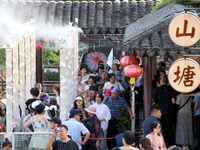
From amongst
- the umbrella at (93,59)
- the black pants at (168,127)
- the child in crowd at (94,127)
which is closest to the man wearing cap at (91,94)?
the child in crowd at (94,127)

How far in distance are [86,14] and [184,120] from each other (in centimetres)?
707

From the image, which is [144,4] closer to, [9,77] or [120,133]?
[120,133]

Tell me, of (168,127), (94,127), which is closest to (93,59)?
(168,127)

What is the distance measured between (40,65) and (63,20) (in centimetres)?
214

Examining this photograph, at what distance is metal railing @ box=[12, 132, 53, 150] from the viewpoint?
244 inches

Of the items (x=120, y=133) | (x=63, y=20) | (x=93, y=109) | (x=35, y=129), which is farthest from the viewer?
(x=63, y=20)

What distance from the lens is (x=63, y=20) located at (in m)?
12.8

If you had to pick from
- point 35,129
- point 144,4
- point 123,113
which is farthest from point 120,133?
point 144,4

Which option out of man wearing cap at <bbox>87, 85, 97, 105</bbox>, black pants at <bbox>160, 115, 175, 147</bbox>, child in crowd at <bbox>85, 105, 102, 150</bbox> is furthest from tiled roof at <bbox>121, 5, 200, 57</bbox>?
black pants at <bbox>160, 115, 175, 147</bbox>

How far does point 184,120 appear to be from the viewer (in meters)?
7.51

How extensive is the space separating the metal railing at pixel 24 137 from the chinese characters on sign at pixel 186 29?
10.3 ft

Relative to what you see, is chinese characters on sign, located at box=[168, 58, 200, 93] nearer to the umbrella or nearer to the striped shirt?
the striped shirt

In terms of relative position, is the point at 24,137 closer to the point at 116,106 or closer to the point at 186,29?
the point at 116,106

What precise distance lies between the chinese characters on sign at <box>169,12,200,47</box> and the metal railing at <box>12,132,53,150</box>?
3.14 m
